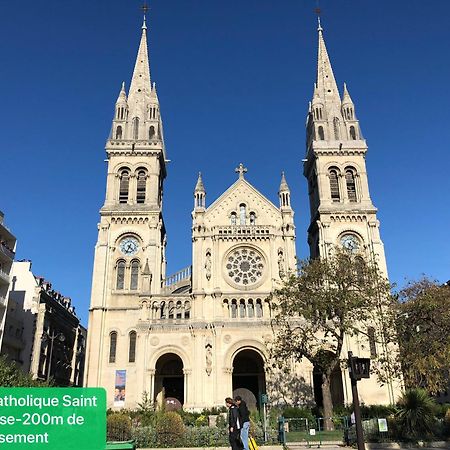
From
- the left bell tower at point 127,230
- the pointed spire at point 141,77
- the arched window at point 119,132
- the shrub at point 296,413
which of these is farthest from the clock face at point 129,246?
Result: the shrub at point 296,413

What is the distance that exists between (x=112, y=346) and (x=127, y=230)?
1129cm

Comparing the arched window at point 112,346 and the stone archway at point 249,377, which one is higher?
the arched window at point 112,346

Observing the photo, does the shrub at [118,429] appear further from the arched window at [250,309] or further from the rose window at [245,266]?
the rose window at [245,266]

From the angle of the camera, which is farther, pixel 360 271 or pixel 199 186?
pixel 199 186

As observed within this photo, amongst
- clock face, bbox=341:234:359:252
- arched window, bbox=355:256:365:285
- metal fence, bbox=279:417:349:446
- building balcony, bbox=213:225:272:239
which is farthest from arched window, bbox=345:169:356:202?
metal fence, bbox=279:417:349:446

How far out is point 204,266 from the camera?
44312 millimetres

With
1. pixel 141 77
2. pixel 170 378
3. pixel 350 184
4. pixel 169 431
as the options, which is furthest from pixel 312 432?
pixel 141 77

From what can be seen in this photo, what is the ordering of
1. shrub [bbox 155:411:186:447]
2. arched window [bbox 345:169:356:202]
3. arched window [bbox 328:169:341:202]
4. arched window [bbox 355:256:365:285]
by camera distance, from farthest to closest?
arched window [bbox 345:169:356:202] < arched window [bbox 328:169:341:202] < arched window [bbox 355:256:365:285] < shrub [bbox 155:411:186:447]

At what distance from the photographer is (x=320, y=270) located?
31672mm

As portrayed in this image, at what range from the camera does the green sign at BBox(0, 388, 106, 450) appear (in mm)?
6035

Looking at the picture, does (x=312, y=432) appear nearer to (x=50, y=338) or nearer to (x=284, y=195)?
(x=284, y=195)

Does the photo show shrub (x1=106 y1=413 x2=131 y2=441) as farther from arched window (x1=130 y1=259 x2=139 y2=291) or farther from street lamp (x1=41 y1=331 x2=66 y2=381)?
street lamp (x1=41 y1=331 x2=66 y2=381)

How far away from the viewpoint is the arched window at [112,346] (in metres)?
42.6

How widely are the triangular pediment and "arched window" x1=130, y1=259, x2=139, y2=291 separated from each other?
8.08m
